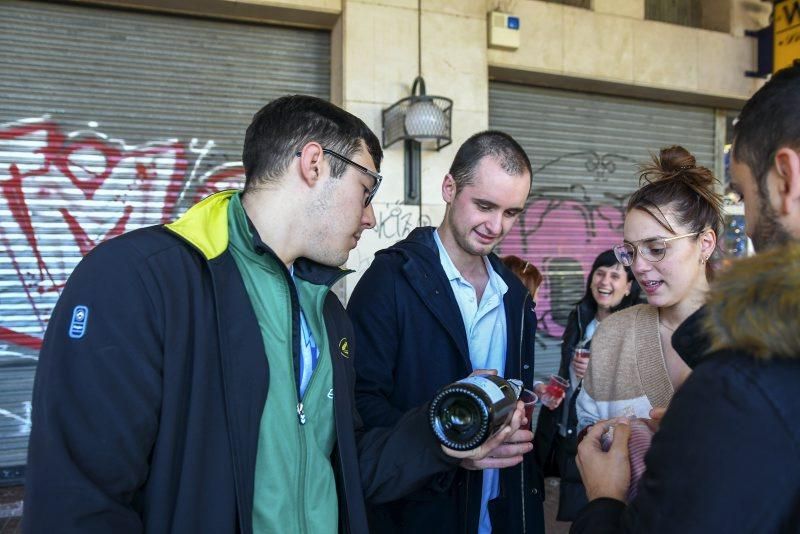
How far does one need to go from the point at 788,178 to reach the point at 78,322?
1426mm

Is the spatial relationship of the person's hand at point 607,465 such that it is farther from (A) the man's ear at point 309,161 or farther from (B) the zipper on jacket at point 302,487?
(A) the man's ear at point 309,161

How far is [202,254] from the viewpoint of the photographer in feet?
4.91

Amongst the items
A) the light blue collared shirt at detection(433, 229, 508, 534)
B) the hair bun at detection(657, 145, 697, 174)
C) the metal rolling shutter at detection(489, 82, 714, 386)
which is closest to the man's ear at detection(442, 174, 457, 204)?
the light blue collared shirt at detection(433, 229, 508, 534)

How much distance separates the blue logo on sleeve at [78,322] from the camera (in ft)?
4.22

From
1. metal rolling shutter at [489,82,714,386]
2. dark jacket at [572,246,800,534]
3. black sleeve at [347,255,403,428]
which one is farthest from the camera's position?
metal rolling shutter at [489,82,714,386]

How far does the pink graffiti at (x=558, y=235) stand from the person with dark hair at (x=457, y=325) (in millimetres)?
4353

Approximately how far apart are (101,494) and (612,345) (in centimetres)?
187

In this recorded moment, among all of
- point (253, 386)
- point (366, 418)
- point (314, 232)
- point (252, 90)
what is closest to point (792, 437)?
point (253, 386)

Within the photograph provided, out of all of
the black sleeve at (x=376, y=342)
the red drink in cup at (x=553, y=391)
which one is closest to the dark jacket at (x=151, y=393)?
the black sleeve at (x=376, y=342)

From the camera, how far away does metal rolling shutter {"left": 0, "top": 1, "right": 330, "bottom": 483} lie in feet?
17.2

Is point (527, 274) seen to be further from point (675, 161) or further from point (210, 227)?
point (210, 227)

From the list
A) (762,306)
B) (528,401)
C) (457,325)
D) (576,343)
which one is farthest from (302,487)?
(576,343)

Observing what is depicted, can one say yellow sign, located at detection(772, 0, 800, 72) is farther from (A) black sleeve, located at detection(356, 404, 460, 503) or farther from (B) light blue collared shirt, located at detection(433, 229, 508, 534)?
(A) black sleeve, located at detection(356, 404, 460, 503)

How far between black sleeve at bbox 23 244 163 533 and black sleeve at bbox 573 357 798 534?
1.03m
